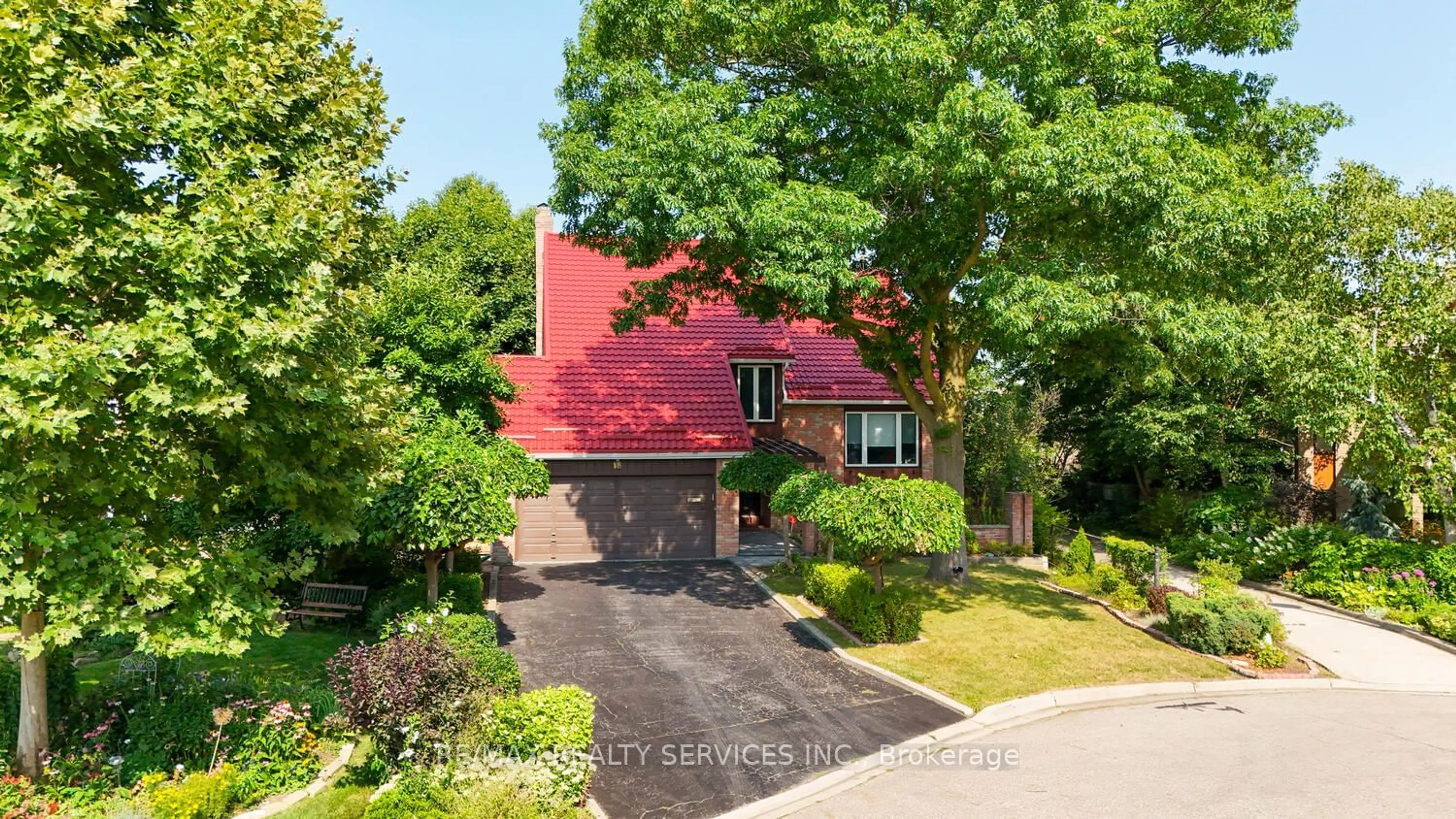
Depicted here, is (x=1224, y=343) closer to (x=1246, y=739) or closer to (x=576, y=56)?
(x=1246, y=739)

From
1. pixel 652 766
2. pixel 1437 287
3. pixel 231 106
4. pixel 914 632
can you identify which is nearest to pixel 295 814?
pixel 652 766

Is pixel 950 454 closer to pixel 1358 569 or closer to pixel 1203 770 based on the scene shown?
pixel 1358 569

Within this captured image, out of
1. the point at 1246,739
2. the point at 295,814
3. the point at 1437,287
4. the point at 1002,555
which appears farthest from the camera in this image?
the point at 1002,555

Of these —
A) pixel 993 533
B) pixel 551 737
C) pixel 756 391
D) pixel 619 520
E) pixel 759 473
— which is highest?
pixel 756 391

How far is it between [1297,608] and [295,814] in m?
19.2

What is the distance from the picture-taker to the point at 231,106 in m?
8.39

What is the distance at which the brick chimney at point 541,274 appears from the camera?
1029 inches

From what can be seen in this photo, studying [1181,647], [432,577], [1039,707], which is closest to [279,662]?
[432,577]

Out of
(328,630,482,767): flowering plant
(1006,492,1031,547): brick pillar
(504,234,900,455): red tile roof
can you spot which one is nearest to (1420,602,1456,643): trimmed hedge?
(1006,492,1031,547): brick pillar

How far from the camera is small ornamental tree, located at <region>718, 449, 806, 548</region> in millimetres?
19031

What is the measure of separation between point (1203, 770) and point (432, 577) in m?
11.5

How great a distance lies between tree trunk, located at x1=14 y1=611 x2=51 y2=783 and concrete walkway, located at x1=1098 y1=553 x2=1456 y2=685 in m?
17.9

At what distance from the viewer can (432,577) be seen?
14.0 metres

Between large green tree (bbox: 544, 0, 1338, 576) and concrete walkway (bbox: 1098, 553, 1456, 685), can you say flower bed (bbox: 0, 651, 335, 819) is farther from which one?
concrete walkway (bbox: 1098, 553, 1456, 685)
